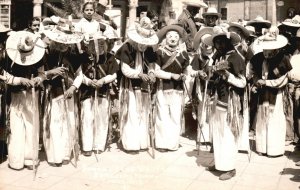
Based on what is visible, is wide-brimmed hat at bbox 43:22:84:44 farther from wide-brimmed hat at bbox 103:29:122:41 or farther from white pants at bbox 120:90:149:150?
white pants at bbox 120:90:149:150

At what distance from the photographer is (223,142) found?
6.35m

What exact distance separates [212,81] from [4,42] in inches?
126

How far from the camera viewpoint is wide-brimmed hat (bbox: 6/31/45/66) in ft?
20.9

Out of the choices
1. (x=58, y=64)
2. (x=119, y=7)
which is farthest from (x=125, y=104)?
(x=119, y=7)

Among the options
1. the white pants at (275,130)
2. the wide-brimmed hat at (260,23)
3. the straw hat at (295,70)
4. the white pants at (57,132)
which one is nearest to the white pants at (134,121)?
the white pants at (57,132)

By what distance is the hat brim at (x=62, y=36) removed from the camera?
6.64 metres

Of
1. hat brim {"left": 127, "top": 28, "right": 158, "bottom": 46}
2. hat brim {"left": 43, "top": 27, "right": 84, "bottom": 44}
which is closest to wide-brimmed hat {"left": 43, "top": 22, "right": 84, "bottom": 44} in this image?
hat brim {"left": 43, "top": 27, "right": 84, "bottom": 44}

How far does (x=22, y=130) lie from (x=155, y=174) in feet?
6.77

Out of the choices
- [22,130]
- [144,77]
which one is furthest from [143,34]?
[22,130]

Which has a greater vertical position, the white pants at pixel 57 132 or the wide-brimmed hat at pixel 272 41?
the wide-brimmed hat at pixel 272 41

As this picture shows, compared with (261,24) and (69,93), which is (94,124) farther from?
(261,24)

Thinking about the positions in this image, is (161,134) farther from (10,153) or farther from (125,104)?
(10,153)

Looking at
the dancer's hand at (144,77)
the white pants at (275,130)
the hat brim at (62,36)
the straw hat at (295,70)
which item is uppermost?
the hat brim at (62,36)

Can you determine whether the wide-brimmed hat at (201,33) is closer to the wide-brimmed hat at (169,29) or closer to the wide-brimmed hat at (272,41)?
the wide-brimmed hat at (169,29)
